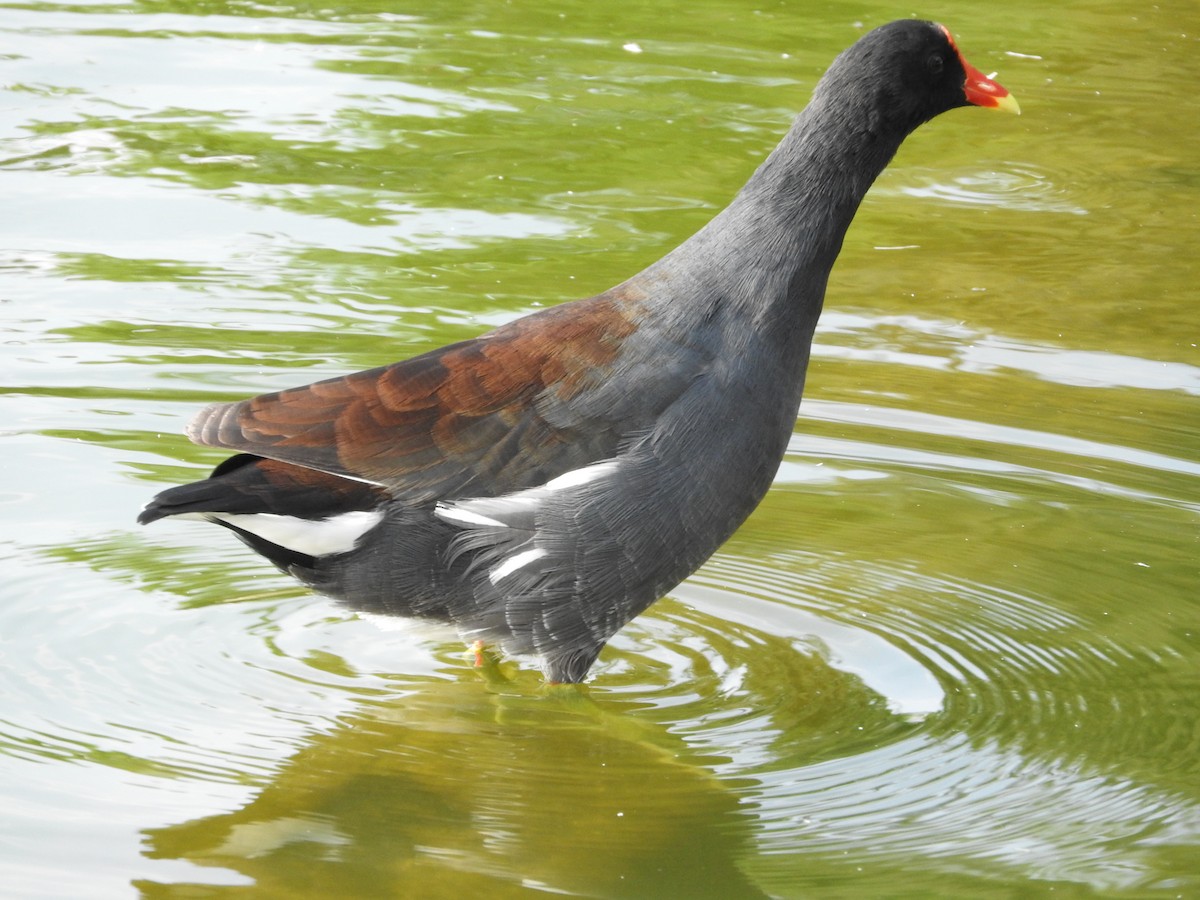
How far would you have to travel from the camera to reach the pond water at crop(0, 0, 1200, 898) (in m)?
3.45

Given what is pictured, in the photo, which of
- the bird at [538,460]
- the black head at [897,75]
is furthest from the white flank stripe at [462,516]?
the black head at [897,75]

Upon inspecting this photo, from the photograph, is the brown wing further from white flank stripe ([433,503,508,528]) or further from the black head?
the black head

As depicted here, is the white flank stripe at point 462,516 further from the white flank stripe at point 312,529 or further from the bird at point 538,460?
the white flank stripe at point 312,529

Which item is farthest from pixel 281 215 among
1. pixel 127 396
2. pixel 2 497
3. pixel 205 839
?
pixel 205 839

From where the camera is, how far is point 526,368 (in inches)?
153

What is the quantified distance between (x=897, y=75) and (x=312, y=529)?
1.78 m

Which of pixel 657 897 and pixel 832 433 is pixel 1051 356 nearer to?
pixel 832 433

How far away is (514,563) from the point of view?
3871 millimetres

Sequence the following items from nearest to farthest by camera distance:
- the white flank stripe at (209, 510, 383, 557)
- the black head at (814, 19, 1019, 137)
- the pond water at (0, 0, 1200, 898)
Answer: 1. the pond water at (0, 0, 1200, 898)
2. the white flank stripe at (209, 510, 383, 557)
3. the black head at (814, 19, 1019, 137)

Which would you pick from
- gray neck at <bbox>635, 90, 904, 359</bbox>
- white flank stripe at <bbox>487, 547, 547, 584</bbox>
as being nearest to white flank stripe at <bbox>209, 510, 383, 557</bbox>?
white flank stripe at <bbox>487, 547, 547, 584</bbox>

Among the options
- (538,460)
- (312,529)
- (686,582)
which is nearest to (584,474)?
(538,460)

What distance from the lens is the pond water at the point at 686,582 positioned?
11.3 feet

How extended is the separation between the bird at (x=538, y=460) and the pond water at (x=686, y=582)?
0.28 meters

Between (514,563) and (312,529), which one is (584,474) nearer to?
(514,563)
